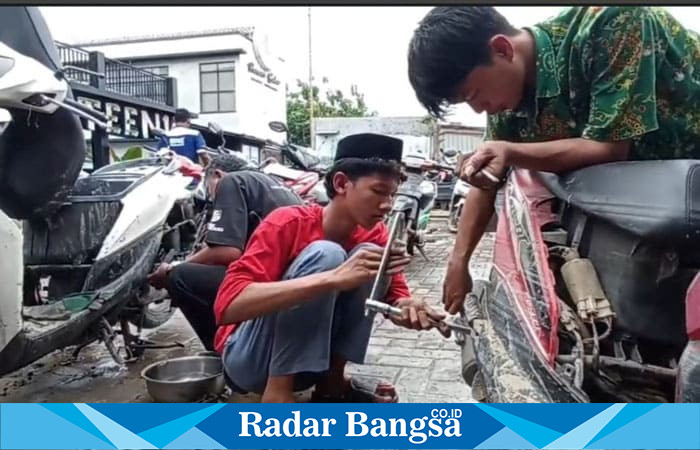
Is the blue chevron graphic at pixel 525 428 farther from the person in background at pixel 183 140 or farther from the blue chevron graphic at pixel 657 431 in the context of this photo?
the person in background at pixel 183 140

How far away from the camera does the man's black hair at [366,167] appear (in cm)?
115

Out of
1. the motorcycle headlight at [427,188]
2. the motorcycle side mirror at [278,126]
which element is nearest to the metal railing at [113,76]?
the motorcycle side mirror at [278,126]

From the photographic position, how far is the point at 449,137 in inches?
47.8

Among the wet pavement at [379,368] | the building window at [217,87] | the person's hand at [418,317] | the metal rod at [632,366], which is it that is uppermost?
the building window at [217,87]

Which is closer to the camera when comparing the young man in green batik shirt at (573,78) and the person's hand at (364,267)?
the young man in green batik shirt at (573,78)

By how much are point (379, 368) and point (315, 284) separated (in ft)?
2.27

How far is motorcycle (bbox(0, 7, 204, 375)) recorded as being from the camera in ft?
4.29

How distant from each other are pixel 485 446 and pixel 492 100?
544mm

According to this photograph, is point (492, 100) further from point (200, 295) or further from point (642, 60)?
point (200, 295)

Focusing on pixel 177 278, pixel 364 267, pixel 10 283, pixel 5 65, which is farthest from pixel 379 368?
pixel 5 65

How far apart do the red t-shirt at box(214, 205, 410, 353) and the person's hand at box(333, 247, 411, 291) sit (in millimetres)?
124

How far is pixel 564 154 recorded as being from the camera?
2.79 feet

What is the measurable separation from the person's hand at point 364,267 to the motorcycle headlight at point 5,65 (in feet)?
2.67

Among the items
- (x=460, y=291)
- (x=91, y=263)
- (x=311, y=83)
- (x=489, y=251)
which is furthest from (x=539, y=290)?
(x=91, y=263)
